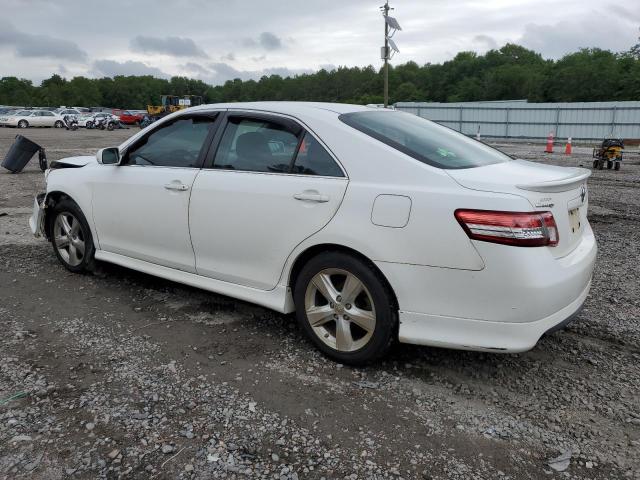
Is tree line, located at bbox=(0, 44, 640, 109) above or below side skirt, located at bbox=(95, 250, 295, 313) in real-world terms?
above

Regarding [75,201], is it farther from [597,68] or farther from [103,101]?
[103,101]

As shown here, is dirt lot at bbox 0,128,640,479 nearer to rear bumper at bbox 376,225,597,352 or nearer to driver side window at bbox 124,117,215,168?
rear bumper at bbox 376,225,597,352

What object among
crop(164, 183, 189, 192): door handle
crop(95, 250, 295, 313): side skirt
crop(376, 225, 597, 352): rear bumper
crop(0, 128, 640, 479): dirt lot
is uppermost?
crop(164, 183, 189, 192): door handle

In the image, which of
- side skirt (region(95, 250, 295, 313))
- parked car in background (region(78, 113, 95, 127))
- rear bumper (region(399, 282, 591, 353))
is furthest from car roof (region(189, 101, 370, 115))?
parked car in background (region(78, 113, 95, 127))

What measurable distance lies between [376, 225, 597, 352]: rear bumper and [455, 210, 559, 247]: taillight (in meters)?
0.04

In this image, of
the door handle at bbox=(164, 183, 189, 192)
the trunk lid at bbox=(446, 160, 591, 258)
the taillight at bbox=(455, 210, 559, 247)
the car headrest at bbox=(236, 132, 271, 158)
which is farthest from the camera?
the door handle at bbox=(164, 183, 189, 192)

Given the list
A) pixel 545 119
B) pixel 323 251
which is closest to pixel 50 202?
pixel 323 251

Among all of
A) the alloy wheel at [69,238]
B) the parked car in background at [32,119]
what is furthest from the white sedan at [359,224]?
the parked car in background at [32,119]

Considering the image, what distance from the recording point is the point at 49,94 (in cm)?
12494

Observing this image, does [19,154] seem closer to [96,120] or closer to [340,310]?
[340,310]

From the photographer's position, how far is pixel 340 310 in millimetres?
3344

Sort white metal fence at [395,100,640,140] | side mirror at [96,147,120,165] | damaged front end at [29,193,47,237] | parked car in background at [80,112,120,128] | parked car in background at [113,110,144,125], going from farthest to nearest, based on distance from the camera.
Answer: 1. parked car in background at [113,110,144,125]
2. parked car in background at [80,112,120,128]
3. white metal fence at [395,100,640,140]
4. damaged front end at [29,193,47,237]
5. side mirror at [96,147,120,165]

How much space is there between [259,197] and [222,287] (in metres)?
0.76

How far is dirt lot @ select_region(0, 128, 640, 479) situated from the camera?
255 centimetres
